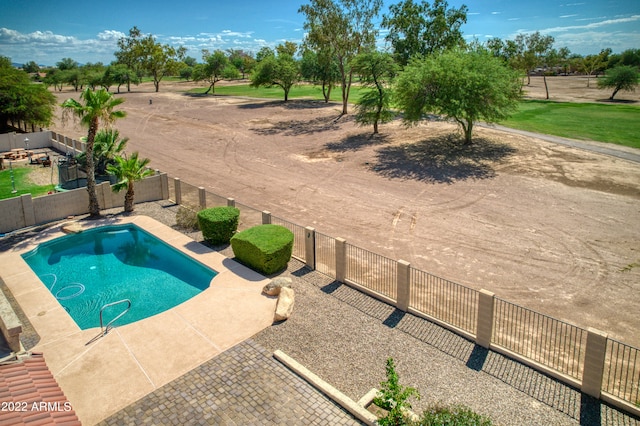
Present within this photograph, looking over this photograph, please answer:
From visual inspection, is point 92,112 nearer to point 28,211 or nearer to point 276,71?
point 28,211

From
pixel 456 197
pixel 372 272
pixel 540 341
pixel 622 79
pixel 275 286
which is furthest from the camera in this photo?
pixel 622 79

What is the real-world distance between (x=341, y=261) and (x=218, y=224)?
6049 mm

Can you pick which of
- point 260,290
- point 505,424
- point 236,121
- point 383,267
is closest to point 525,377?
point 505,424

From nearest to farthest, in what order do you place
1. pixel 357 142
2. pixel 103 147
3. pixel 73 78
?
1. pixel 103 147
2. pixel 357 142
3. pixel 73 78

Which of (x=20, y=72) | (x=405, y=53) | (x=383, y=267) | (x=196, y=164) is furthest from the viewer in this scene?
(x=405, y=53)

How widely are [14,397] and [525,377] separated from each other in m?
10.4

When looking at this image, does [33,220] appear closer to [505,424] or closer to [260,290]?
[260,290]

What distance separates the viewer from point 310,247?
1655 centimetres

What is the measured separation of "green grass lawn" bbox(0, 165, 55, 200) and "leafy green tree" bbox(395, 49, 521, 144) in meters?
24.9

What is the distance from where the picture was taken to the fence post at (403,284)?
43.4 ft

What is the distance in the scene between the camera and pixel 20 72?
46.5 m

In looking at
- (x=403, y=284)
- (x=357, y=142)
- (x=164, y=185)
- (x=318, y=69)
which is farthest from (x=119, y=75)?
(x=403, y=284)

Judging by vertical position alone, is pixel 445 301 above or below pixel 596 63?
below

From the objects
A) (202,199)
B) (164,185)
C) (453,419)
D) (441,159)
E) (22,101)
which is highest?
(22,101)
